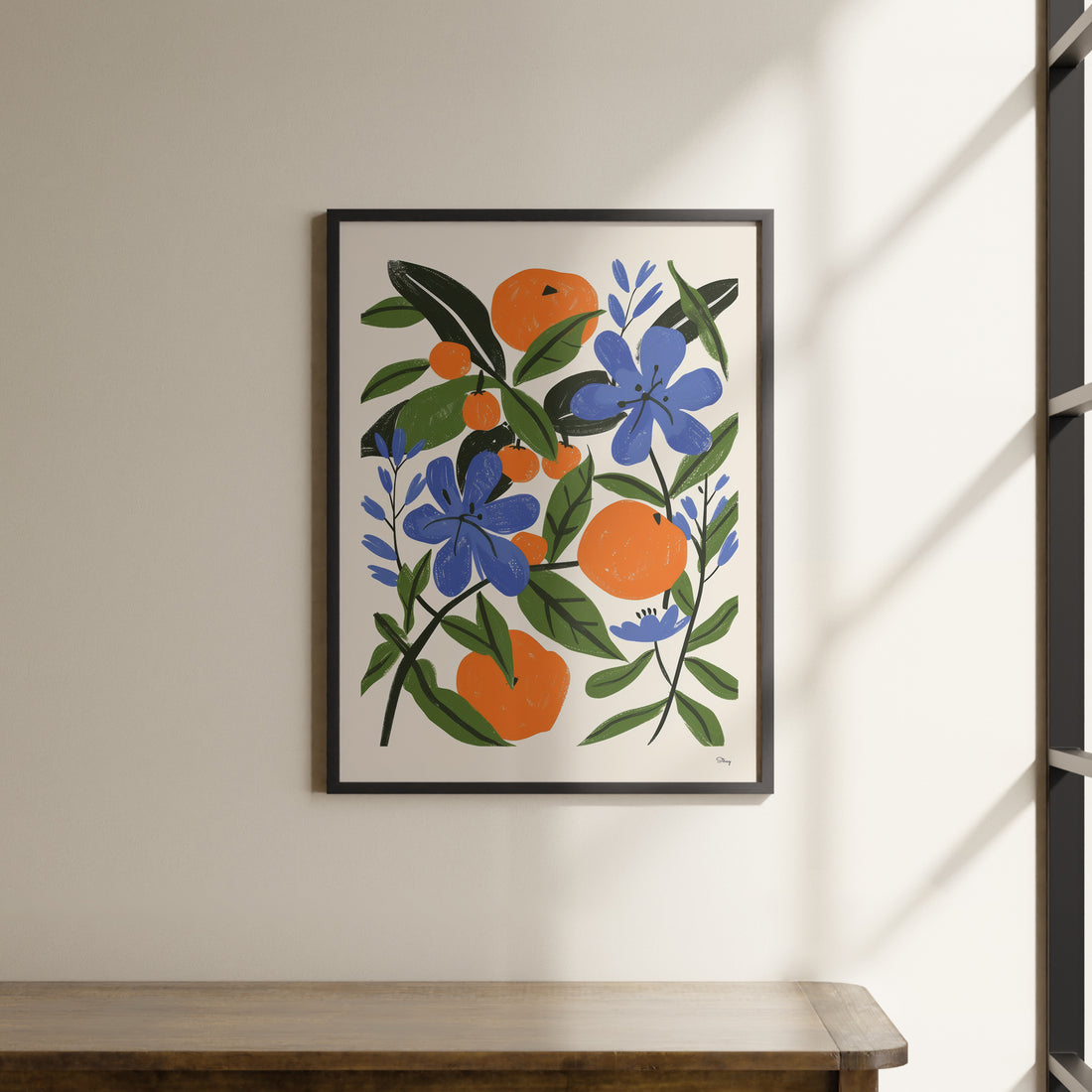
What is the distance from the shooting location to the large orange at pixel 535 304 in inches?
62.5

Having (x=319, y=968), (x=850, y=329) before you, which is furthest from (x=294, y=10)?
(x=319, y=968)

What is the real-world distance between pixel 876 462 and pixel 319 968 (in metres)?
1.21

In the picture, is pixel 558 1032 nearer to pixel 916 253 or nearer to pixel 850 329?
pixel 850 329

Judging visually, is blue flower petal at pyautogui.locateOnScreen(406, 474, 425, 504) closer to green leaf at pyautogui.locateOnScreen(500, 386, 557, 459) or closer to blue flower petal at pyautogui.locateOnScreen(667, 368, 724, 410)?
green leaf at pyautogui.locateOnScreen(500, 386, 557, 459)

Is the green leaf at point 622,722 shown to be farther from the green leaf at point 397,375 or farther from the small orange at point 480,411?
the green leaf at point 397,375

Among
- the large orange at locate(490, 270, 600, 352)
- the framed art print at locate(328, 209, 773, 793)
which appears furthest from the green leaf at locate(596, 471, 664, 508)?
the large orange at locate(490, 270, 600, 352)

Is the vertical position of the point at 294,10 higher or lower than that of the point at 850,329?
→ higher

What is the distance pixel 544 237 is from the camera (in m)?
1.59

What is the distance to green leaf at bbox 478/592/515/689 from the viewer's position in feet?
5.16

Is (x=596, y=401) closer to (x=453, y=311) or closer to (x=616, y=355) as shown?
(x=616, y=355)

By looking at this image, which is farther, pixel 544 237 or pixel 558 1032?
pixel 544 237

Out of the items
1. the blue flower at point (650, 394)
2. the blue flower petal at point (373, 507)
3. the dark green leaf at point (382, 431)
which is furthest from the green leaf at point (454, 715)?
the blue flower at point (650, 394)

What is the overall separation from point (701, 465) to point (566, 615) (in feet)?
1.07

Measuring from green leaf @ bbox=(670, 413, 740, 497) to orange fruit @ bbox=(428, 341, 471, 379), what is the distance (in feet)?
1.25
